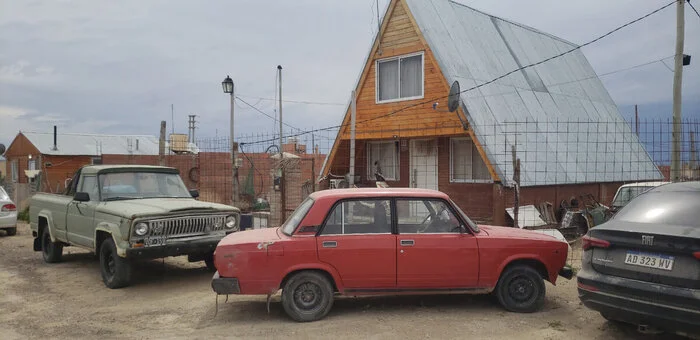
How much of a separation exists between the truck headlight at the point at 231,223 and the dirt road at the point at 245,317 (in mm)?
947

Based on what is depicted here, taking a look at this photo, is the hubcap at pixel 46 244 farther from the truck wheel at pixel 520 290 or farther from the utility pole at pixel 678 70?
the utility pole at pixel 678 70

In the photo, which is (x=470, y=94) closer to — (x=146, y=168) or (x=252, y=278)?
(x=146, y=168)

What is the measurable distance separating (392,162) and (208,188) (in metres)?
6.90

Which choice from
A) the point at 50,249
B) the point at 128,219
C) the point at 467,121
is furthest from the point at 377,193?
the point at 50,249

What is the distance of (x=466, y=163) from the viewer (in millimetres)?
14359

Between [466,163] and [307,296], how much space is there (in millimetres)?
9131

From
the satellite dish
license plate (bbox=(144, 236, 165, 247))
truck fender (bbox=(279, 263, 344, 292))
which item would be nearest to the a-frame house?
the satellite dish

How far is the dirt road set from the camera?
5.76 m

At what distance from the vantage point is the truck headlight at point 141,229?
7.62m

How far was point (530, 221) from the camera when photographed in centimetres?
1267

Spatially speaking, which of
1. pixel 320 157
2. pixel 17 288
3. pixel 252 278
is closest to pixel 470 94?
pixel 252 278

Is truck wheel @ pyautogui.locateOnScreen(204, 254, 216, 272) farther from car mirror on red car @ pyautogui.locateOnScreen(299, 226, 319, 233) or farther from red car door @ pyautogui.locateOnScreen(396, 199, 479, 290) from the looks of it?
red car door @ pyautogui.locateOnScreen(396, 199, 479, 290)

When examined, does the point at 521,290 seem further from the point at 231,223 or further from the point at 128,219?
the point at 128,219

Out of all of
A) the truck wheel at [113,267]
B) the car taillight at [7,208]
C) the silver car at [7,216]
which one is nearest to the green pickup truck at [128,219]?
the truck wheel at [113,267]
